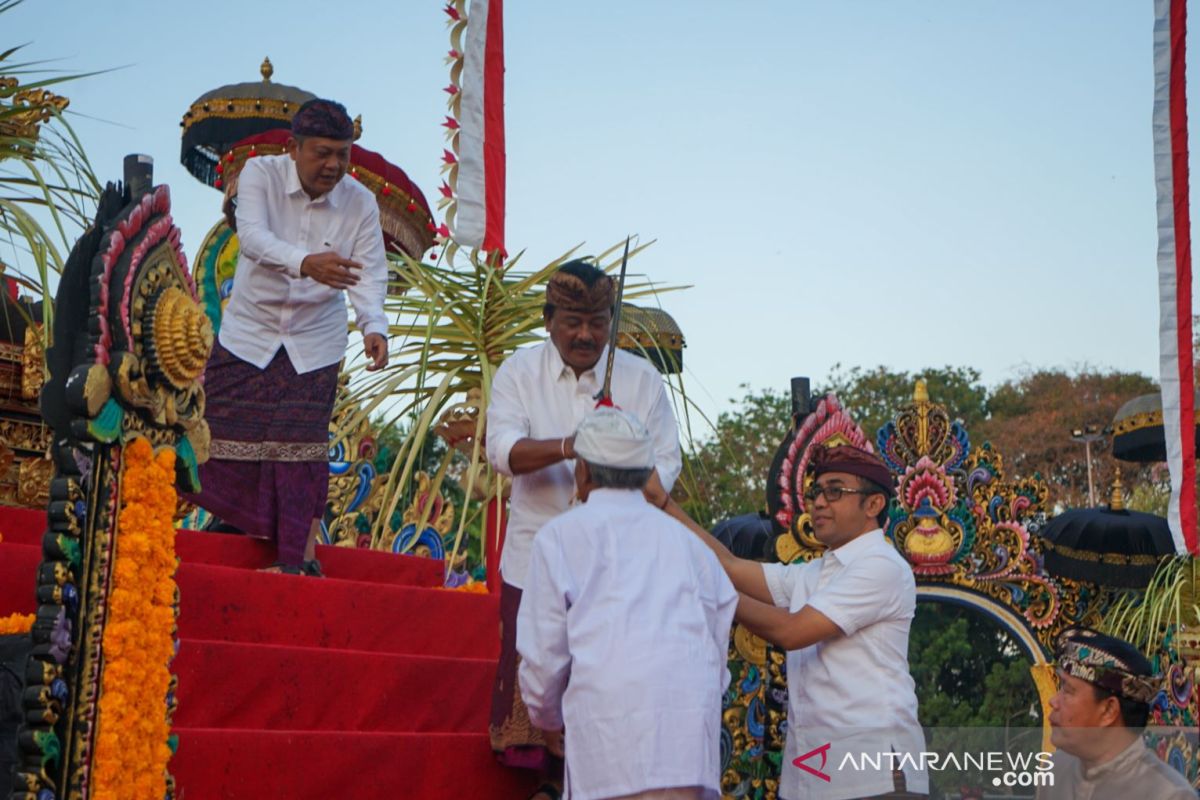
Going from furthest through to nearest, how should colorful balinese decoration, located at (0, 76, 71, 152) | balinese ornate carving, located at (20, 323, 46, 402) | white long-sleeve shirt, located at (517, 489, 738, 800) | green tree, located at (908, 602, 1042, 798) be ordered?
green tree, located at (908, 602, 1042, 798), balinese ornate carving, located at (20, 323, 46, 402), colorful balinese decoration, located at (0, 76, 71, 152), white long-sleeve shirt, located at (517, 489, 738, 800)

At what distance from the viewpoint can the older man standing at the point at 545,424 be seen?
4.36 meters

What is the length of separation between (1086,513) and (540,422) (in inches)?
229

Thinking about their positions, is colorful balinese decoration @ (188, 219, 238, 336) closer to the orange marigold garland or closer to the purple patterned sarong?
the purple patterned sarong

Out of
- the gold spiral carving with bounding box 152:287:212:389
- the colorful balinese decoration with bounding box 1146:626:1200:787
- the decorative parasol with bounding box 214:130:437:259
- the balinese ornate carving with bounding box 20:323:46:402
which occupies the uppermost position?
the decorative parasol with bounding box 214:130:437:259

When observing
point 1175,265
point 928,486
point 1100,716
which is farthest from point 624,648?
point 928,486

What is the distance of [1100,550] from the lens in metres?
Answer: 9.03

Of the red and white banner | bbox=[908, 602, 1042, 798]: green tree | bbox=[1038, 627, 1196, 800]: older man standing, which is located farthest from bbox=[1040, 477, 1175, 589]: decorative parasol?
bbox=[908, 602, 1042, 798]: green tree

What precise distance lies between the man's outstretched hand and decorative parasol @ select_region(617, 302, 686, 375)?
3.14ft

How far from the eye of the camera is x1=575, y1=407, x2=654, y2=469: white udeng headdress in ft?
12.0

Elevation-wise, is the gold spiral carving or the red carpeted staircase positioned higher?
the gold spiral carving

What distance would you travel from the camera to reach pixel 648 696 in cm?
335

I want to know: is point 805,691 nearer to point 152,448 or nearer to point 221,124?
point 152,448

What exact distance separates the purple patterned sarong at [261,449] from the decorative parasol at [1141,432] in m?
7.79

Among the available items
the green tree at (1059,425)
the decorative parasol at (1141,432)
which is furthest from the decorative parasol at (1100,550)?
the green tree at (1059,425)
